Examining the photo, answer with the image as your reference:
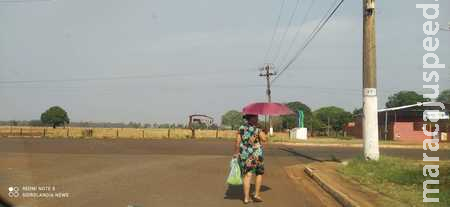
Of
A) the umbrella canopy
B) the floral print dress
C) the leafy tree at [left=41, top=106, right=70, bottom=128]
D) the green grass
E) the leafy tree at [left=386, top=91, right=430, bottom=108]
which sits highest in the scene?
the leafy tree at [left=386, top=91, right=430, bottom=108]

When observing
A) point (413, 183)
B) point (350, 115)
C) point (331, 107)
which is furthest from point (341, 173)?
point (331, 107)

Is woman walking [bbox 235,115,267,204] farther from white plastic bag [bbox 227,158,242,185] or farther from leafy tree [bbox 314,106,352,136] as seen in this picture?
leafy tree [bbox 314,106,352,136]

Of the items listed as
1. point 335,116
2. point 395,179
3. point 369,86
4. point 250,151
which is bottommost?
Result: point 395,179

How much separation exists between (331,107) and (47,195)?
109357mm

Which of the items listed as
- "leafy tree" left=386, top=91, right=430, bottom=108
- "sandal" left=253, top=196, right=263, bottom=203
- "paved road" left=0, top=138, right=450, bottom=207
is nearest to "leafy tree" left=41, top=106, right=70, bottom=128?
"leafy tree" left=386, top=91, right=430, bottom=108

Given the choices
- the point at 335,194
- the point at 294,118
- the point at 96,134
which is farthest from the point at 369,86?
the point at 294,118

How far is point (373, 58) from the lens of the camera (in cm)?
1873

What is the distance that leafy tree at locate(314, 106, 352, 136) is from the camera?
107 meters

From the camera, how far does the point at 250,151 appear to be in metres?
10.9

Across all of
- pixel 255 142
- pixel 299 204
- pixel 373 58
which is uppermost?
pixel 373 58

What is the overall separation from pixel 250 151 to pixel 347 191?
94.2 inches

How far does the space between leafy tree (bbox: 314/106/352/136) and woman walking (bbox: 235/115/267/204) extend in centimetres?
9520

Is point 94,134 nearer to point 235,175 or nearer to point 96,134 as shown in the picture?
point 96,134

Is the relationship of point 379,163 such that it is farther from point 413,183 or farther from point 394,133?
point 394,133
